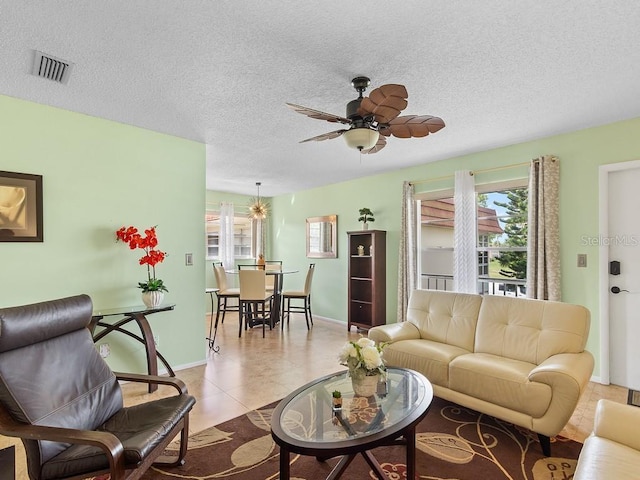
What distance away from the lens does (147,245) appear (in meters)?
3.30

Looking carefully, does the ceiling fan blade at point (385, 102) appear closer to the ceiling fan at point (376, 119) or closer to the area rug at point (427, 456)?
the ceiling fan at point (376, 119)

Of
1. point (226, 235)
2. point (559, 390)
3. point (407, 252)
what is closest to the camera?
point (559, 390)

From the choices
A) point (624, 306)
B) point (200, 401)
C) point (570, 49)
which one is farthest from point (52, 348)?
point (624, 306)

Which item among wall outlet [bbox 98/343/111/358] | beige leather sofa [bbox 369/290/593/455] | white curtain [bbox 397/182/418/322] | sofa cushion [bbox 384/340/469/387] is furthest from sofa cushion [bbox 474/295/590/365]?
wall outlet [bbox 98/343/111/358]

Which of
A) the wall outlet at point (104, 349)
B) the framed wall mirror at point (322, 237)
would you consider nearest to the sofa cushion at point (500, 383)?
the wall outlet at point (104, 349)

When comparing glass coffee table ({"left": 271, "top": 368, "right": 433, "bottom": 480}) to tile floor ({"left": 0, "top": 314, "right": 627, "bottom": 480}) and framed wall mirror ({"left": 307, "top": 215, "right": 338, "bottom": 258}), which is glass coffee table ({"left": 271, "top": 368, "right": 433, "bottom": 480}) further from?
framed wall mirror ({"left": 307, "top": 215, "right": 338, "bottom": 258})

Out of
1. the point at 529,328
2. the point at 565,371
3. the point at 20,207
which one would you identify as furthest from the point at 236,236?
the point at 565,371

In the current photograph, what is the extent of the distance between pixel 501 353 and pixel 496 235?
1.93 meters

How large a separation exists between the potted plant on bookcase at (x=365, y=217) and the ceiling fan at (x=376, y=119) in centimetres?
313

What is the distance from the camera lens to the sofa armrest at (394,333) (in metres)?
3.22

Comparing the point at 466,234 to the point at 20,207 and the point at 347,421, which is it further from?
the point at 20,207

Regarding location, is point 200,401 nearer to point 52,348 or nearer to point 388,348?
point 52,348

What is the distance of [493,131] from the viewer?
3.61 metres

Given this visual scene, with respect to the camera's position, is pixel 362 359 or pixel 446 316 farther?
pixel 446 316
